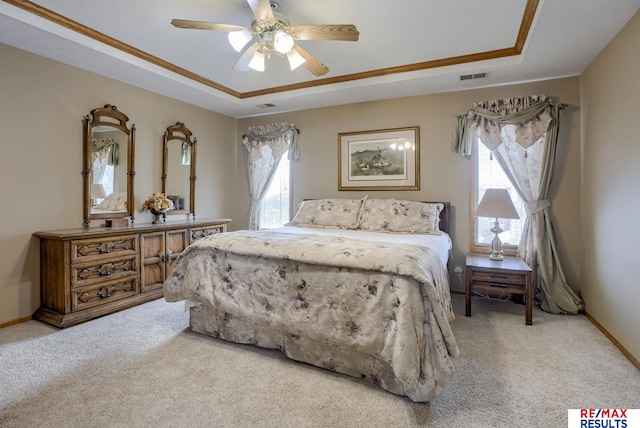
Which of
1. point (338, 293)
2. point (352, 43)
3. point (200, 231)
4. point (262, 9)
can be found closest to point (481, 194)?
point (352, 43)

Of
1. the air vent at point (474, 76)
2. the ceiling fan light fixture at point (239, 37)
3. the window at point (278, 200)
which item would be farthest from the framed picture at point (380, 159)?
the ceiling fan light fixture at point (239, 37)

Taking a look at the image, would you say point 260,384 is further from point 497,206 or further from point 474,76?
point 474,76

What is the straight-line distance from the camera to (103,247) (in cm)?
301

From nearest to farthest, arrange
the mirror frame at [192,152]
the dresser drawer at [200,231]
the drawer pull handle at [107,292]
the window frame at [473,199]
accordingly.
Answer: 1. the drawer pull handle at [107,292]
2. the window frame at [473,199]
3. the dresser drawer at [200,231]
4. the mirror frame at [192,152]

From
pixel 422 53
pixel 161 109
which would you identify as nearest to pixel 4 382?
pixel 161 109

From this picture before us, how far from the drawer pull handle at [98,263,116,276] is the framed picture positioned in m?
2.81

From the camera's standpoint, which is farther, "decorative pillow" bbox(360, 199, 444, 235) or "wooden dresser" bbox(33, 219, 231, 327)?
"decorative pillow" bbox(360, 199, 444, 235)

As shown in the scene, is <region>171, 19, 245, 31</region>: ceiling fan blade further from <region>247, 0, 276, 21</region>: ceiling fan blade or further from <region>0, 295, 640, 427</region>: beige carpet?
<region>0, 295, 640, 427</region>: beige carpet

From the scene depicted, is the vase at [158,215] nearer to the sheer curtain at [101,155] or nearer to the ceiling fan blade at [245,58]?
the sheer curtain at [101,155]

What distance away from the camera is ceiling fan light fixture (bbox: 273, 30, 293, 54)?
2.24m

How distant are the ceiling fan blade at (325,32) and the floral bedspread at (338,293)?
4.87 feet

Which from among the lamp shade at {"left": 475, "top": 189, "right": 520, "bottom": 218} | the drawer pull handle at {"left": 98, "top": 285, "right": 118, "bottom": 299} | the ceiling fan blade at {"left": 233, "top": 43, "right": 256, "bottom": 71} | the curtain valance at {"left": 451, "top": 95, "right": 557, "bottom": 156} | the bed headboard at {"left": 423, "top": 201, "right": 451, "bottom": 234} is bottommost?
the drawer pull handle at {"left": 98, "top": 285, "right": 118, "bottom": 299}

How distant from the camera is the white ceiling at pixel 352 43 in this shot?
2.31m

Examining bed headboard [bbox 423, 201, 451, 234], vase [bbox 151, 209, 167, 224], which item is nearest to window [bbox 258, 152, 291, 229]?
vase [bbox 151, 209, 167, 224]
